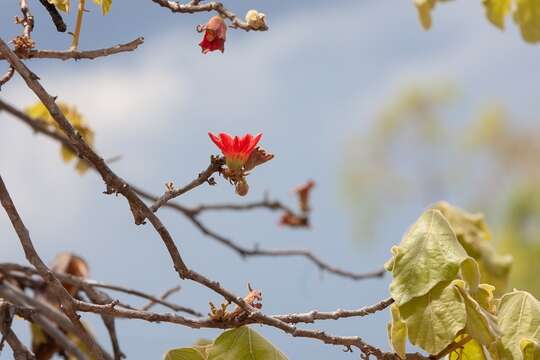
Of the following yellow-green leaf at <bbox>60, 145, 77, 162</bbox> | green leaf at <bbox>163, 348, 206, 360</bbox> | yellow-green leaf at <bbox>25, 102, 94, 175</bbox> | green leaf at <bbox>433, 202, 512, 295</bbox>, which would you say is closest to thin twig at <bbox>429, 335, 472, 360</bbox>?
green leaf at <bbox>163, 348, 206, 360</bbox>

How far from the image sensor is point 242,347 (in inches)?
57.3

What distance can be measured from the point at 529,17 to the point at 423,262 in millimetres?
1153

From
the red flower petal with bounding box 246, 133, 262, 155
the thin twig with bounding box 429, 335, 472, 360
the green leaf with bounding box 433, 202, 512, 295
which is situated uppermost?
the green leaf with bounding box 433, 202, 512, 295

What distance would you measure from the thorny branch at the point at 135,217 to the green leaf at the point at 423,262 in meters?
0.12

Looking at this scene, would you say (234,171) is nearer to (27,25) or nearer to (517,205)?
(27,25)

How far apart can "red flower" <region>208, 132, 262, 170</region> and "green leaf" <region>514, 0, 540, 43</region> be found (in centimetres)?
119

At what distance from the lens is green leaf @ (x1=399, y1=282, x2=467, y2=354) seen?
141 centimetres

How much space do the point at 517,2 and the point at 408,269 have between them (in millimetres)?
1179

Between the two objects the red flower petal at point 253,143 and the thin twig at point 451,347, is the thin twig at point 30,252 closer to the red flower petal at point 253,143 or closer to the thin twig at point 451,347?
the red flower petal at point 253,143

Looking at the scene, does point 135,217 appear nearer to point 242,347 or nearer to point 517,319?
point 242,347

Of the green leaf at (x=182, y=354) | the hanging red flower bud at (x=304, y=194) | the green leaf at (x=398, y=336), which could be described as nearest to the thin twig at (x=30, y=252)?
the green leaf at (x=182, y=354)

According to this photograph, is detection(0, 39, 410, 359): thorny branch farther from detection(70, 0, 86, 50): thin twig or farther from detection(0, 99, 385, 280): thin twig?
detection(0, 99, 385, 280): thin twig

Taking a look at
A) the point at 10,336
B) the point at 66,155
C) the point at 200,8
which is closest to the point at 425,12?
the point at 200,8

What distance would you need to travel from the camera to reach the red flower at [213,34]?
1.63 metres
